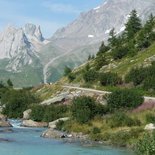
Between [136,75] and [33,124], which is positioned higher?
[136,75]

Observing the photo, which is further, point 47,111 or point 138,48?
point 138,48

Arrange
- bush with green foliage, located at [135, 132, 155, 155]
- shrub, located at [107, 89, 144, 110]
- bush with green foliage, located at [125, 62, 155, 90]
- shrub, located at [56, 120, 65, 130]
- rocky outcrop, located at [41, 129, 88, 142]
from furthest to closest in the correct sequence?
bush with green foliage, located at [125, 62, 155, 90] < shrub, located at [107, 89, 144, 110] < shrub, located at [56, 120, 65, 130] < rocky outcrop, located at [41, 129, 88, 142] < bush with green foliage, located at [135, 132, 155, 155]

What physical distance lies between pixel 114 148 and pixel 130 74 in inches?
2079

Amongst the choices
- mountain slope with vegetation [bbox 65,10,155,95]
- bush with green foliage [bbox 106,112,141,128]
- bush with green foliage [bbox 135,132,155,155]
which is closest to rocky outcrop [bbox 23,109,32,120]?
mountain slope with vegetation [bbox 65,10,155,95]

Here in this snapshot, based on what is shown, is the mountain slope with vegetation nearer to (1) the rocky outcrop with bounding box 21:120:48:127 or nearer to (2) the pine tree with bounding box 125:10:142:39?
(2) the pine tree with bounding box 125:10:142:39

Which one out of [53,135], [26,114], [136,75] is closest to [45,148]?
[53,135]

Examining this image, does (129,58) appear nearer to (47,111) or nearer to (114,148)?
(47,111)

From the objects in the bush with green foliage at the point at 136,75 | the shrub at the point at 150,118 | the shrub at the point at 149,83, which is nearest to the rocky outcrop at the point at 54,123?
the shrub at the point at 150,118

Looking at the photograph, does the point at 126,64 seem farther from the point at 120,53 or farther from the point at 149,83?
the point at 149,83

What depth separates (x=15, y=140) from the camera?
66250mm

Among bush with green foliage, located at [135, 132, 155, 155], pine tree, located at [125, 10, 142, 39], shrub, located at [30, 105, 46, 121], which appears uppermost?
pine tree, located at [125, 10, 142, 39]

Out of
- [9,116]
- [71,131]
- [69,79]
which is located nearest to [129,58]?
[69,79]

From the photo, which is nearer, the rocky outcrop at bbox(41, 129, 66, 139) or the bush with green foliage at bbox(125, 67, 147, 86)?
the rocky outcrop at bbox(41, 129, 66, 139)

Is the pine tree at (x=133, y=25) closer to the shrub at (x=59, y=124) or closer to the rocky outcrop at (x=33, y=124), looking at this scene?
the rocky outcrop at (x=33, y=124)
